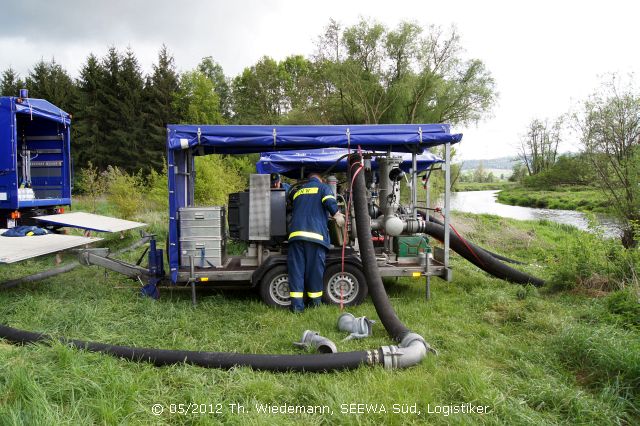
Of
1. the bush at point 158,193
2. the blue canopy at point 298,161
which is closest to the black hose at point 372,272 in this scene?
the blue canopy at point 298,161

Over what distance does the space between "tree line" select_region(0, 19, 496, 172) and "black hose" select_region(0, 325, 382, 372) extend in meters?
20.6

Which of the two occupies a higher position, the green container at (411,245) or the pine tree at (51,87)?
the pine tree at (51,87)

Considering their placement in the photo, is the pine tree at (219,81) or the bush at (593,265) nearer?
the bush at (593,265)

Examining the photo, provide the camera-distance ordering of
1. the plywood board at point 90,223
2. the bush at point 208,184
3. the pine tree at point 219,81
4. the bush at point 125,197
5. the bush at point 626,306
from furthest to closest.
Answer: the pine tree at point 219,81, the bush at point 125,197, the bush at point 208,184, the plywood board at point 90,223, the bush at point 626,306

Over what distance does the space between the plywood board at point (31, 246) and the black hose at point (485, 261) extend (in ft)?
18.3

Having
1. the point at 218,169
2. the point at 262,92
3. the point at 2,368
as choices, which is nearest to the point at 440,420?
the point at 2,368

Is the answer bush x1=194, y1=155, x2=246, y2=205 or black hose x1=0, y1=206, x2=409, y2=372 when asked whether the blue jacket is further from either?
bush x1=194, y1=155, x2=246, y2=205

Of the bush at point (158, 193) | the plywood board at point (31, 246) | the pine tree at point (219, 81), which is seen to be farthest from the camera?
the pine tree at point (219, 81)

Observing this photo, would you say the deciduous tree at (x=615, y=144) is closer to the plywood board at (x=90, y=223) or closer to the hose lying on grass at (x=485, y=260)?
the hose lying on grass at (x=485, y=260)

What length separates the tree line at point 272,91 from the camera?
23.5 meters

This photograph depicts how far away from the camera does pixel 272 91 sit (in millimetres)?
36875

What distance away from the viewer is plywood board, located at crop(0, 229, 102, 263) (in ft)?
16.4

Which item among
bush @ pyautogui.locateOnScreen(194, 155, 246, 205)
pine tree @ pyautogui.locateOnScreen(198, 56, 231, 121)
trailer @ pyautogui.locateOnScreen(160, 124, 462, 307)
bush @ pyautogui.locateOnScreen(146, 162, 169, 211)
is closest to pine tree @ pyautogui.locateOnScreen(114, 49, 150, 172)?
pine tree @ pyautogui.locateOnScreen(198, 56, 231, 121)

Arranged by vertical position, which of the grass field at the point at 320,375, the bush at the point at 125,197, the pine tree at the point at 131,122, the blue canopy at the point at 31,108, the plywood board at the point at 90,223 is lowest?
the grass field at the point at 320,375
